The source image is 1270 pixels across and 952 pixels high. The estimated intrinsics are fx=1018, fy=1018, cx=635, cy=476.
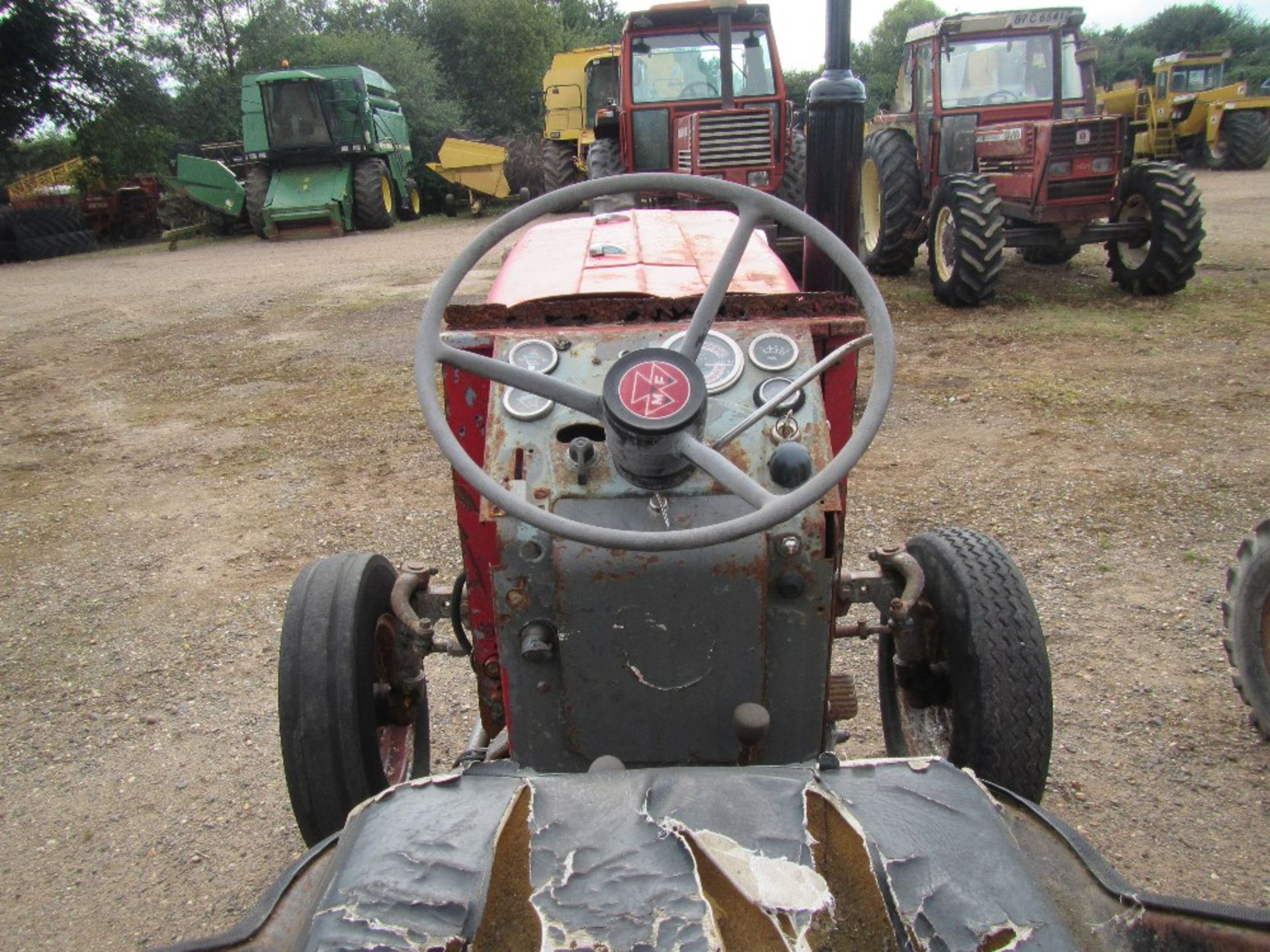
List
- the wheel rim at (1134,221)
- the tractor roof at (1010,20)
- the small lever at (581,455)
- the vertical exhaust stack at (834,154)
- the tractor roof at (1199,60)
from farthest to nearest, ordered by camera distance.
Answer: the tractor roof at (1199,60)
the tractor roof at (1010,20)
the wheel rim at (1134,221)
the vertical exhaust stack at (834,154)
the small lever at (581,455)

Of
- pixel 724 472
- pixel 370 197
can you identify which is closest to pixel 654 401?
pixel 724 472

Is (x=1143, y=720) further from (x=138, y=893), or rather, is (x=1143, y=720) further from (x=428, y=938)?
(x=138, y=893)

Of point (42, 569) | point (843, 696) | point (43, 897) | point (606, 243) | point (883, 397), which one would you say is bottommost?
point (43, 897)

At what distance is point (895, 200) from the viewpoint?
939 cm

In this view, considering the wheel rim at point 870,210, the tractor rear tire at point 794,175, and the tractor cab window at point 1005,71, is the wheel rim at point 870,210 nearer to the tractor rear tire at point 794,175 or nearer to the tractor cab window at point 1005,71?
the tractor rear tire at point 794,175

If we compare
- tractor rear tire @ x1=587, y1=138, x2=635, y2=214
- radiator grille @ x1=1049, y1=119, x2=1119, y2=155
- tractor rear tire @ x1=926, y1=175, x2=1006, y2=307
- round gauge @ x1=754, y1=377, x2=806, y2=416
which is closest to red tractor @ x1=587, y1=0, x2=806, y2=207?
tractor rear tire @ x1=587, y1=138, x2=635, y2=214

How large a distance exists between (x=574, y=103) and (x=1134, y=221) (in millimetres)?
11203

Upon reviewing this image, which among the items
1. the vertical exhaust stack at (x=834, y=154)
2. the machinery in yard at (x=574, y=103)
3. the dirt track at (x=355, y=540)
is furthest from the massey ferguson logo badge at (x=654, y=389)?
the machinery in yard at (x=574, y=103)

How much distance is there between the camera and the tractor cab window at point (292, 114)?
17375 mm

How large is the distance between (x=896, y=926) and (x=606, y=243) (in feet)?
5.89

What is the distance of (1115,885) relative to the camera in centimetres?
134

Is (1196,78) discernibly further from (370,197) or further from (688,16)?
(370,197)

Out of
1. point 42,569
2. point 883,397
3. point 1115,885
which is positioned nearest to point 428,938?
point 1115,885

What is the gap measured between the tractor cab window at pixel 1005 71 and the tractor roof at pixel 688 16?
1856 mm
